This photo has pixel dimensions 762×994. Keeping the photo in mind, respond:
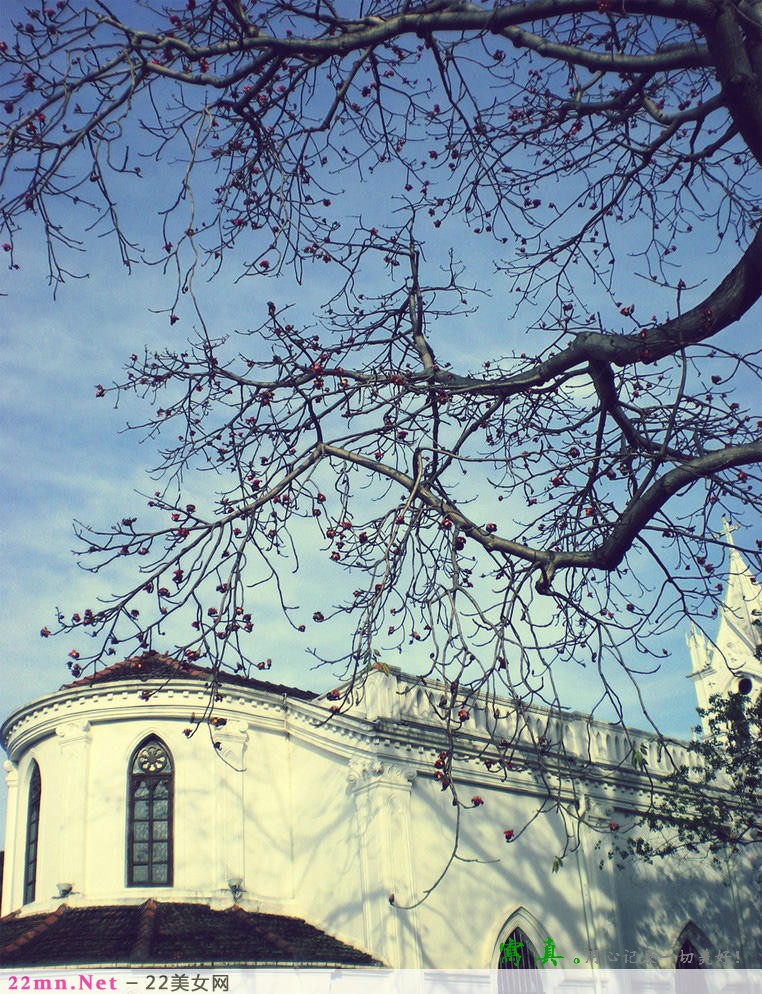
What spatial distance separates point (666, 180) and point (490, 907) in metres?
14.1

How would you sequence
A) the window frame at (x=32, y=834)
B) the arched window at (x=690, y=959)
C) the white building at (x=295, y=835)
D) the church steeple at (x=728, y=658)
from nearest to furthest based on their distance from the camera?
the white building at (x=295, y=835) → the window frame at (x=32, y=834) → the arched window at (x=690, y=959) → the church steeple at (x=728, y=658)

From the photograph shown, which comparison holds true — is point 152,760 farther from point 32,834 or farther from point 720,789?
point 720,789

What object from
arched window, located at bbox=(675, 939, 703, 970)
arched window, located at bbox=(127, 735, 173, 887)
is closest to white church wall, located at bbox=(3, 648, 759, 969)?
arched window, located at bbox=(127, 735, 173, 887)

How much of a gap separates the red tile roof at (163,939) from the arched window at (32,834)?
842 millimetres

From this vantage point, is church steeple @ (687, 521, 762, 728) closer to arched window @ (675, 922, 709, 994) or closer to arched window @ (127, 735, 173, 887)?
arched window @ (675, 922, 709, 994)

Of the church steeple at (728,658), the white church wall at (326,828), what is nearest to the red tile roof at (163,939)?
the white church wall at (326,828)

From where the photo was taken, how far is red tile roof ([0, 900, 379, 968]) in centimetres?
1562

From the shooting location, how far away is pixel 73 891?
58.4ft

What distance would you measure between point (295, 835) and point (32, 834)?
15.5 ft

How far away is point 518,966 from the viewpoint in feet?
62.0

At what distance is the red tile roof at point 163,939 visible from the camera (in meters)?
15.6

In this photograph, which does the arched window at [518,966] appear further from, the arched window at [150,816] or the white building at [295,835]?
the arched window at [150,816]

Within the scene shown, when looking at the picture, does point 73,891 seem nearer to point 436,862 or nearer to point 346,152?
point 436,862

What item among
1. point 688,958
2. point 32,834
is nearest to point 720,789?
point 688,958
